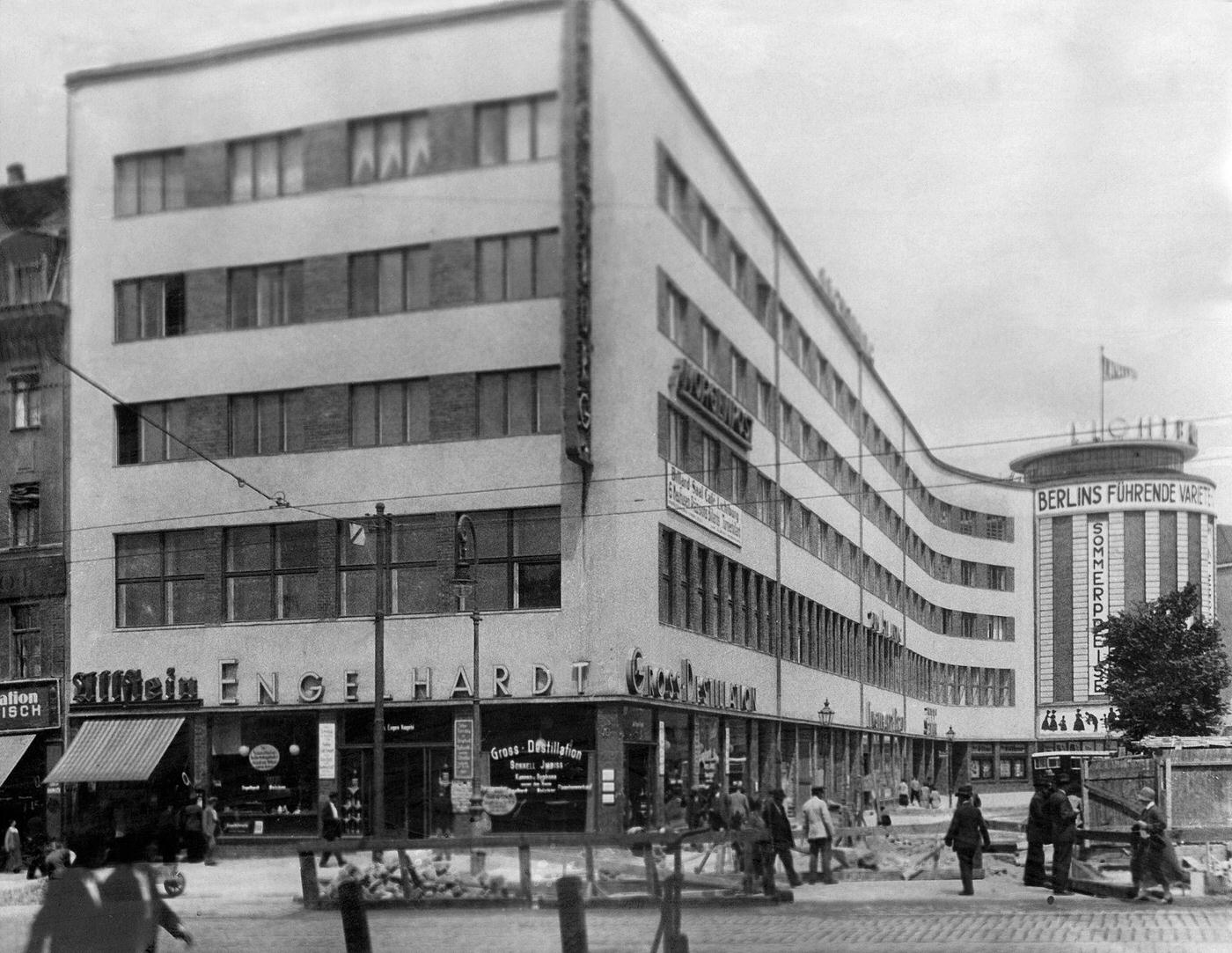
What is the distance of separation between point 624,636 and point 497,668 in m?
0.27

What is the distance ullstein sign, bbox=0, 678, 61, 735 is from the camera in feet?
9.37

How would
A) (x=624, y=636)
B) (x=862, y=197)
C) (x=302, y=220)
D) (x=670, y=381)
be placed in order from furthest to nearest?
(x=862, y=197) → (x=302, y=220) → (x=670, y=381) → (x=624, y=636)

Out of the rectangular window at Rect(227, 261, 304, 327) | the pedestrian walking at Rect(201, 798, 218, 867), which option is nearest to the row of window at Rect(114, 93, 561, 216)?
the rectangular window at Rect(227, 261, 304, 327)

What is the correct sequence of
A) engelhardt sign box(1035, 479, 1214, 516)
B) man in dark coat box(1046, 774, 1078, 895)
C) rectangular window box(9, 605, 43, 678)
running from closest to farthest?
1. rectangular window box(9, 605, 43, 678)
2. engelhardt sign box(1035, 479, 1214, 516)
3. man in dark coat box(1046, 774, 1078, 895)

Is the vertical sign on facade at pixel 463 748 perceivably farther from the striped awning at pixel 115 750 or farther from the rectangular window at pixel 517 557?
the striped awning at pixel 115 750

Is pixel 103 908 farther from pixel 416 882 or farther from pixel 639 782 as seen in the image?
pixel 639 782

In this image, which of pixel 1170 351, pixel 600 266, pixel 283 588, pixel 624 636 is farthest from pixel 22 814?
pixel 1170 351

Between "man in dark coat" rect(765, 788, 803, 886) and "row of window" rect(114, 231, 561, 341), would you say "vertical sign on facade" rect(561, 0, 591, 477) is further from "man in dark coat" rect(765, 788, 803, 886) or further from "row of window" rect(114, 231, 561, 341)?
"man in dark coat" rect(765, 788, 803, 886)

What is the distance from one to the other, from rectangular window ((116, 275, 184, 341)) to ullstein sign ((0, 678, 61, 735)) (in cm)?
70

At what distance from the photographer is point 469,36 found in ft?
9.62

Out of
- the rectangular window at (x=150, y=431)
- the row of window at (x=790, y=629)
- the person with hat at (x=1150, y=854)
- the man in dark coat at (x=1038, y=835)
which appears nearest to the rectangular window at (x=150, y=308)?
the rectangular window at (x=150, y=431)

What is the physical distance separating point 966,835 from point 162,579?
71.6 inches

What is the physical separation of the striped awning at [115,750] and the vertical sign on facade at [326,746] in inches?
10.1

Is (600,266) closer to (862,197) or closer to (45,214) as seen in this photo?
(862,197)
